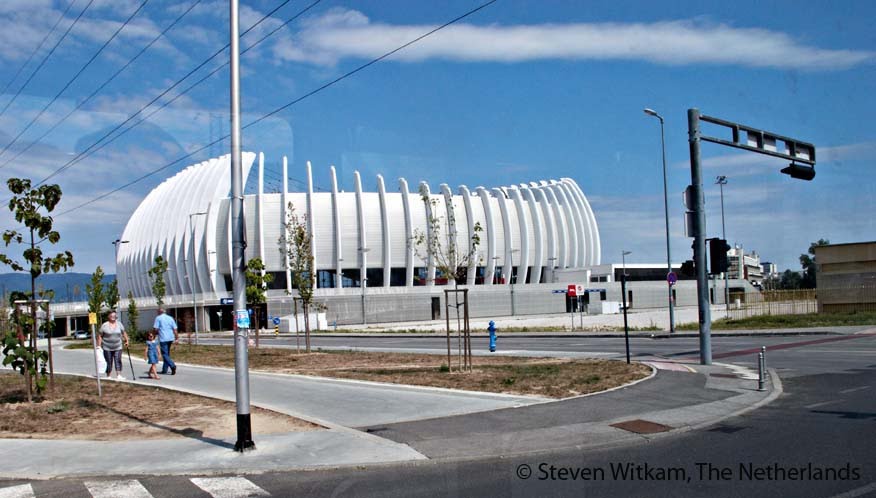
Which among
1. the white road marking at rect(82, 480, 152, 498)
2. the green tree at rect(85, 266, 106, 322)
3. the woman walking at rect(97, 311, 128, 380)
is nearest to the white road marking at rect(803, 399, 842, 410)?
the white road marking at rect(82, 480, 152, 498)

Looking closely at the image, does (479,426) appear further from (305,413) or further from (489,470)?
(305,413)

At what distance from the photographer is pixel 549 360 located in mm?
21734

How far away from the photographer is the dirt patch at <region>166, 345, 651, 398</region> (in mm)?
15495

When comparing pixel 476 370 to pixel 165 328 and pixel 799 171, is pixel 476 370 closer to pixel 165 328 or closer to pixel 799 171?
pixel 165 328

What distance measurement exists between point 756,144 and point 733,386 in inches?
374

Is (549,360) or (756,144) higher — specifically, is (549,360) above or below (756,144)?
below

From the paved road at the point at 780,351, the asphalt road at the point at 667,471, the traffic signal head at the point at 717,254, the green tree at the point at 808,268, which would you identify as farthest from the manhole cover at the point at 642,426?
the green tree at the point at 808,268

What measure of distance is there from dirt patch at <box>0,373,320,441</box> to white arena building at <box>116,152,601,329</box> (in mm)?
55514

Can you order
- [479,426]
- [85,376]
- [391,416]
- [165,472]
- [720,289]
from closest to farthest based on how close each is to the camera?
[165,472]
[479,426]
[391,416]
[85,376]
[720,289]

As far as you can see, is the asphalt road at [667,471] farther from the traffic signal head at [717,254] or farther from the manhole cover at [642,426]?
the traffic signal head at [717,254]

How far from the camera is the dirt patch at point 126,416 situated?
11.5m

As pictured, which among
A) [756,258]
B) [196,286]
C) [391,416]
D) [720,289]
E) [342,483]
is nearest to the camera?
[342,483]

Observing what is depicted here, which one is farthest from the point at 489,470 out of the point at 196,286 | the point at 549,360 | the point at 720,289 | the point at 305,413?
the point at 720,289

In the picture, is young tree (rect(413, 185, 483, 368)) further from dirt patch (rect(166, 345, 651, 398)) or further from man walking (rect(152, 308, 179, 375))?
man walking (rect(152, 308, 179, 375))
